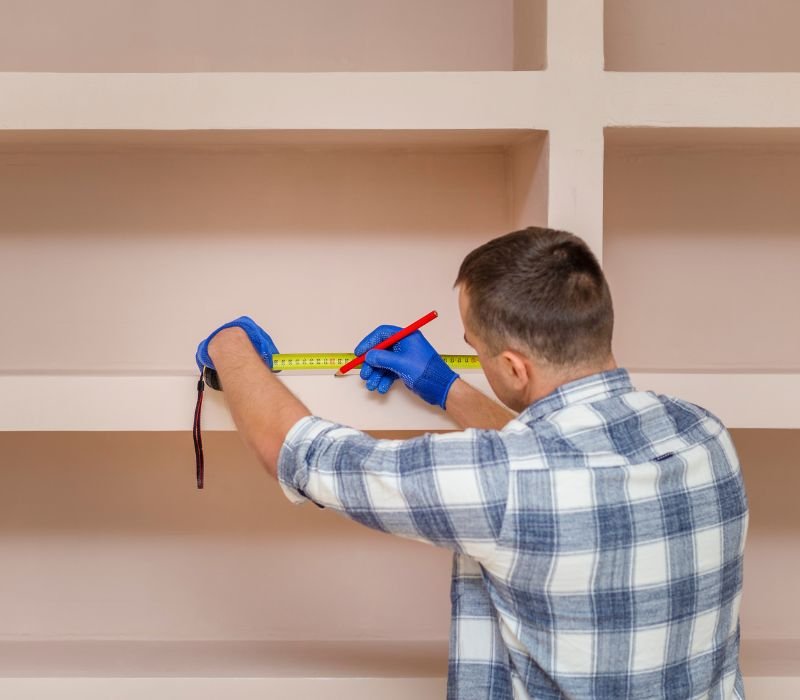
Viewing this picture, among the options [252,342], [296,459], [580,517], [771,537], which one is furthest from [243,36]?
[771,537]

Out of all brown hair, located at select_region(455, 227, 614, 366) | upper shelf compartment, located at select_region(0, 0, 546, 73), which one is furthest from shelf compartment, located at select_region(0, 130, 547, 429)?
brown hair, located at select_region(455, 227, 614, 366)

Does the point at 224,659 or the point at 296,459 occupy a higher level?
the point at 296,459

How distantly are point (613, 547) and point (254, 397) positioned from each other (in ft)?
1.86

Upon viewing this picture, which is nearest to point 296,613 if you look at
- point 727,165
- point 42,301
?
point 42,301

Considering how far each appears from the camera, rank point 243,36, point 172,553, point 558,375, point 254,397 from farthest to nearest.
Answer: point 172,553 < point 243,36 < point 254,397 < point 558,375

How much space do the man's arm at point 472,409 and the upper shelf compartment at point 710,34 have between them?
36.6 inches

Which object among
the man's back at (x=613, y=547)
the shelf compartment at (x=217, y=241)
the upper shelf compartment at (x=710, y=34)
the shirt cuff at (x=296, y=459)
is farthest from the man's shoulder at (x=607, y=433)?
the upper shelf compartment at (x=710, y=34)

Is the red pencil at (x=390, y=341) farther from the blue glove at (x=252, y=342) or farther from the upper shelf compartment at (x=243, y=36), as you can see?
the upper shelf compartment at (x=243, y=36)

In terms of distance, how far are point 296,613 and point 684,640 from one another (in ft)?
3.60

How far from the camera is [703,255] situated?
1.92m

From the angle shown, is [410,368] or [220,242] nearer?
[410,368]

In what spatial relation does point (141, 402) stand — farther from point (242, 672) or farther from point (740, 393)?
point (740, 393)

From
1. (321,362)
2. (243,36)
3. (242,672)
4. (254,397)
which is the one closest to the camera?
(254,397)

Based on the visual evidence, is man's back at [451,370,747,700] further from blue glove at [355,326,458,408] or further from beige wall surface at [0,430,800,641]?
beige wall surface at [0,430,800,641]
